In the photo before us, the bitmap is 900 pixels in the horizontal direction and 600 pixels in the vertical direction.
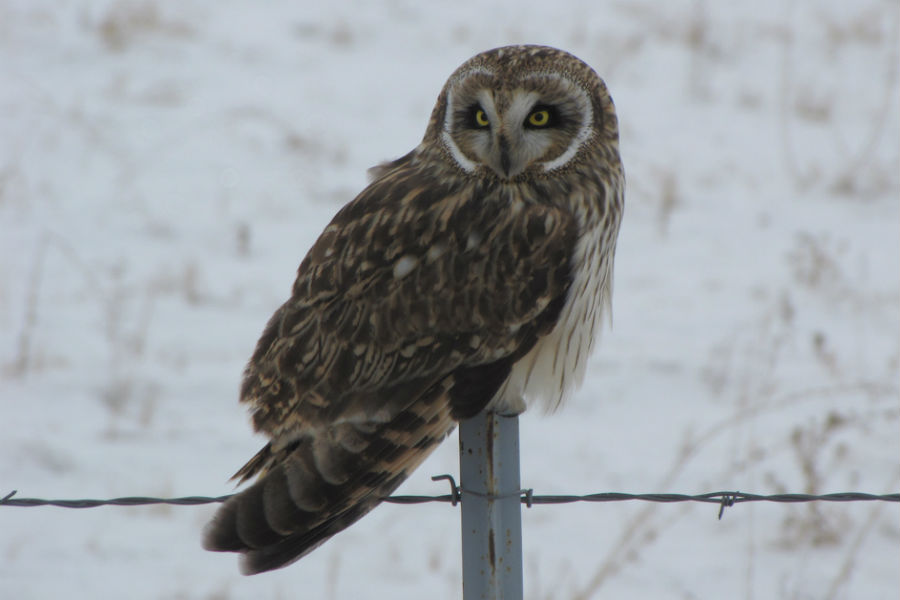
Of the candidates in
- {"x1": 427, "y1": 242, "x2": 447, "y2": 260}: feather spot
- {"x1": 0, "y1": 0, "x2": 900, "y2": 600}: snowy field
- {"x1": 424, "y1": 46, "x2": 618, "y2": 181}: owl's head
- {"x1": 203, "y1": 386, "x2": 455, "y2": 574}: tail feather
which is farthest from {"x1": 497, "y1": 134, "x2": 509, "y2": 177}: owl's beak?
{"x1": 0, "y1": 0, "x2": 900, "y2": 600}: snowy field

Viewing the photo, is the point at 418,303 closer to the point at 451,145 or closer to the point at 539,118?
the point at 451,145

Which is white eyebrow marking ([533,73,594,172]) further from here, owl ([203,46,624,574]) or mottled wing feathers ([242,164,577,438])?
mottled wing feathers ([242,164,577,438])

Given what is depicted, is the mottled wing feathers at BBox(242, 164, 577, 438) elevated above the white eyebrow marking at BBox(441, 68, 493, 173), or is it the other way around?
the white eyebrow marking at BBox(441, 68, 493, 173)

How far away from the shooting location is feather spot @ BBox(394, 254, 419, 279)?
9.25 feet

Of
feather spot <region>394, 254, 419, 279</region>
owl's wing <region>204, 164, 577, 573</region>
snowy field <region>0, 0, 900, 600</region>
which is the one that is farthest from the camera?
snowy field <region>0, 0, 900, 600</region>

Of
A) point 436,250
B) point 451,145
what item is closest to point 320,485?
point 436,250

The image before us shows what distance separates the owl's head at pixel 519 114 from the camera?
9.27 ft

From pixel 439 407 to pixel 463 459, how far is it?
1.23 ft

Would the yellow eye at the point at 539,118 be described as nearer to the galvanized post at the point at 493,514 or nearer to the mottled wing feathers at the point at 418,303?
the mottled wing feathers at the point at 418,303

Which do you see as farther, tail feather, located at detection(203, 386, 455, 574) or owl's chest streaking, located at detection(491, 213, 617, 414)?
owl's chest streaking, located at detection(491, 213, 617, 414)

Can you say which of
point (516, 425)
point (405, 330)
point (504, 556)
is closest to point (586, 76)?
point (405, 330)

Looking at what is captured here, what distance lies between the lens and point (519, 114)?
9.31 ft

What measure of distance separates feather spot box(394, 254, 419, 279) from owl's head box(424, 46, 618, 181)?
11.9 inches

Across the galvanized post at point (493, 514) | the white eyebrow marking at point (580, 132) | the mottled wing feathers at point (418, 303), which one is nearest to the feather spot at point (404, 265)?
the mottled wing feathers at point (418, 303)
